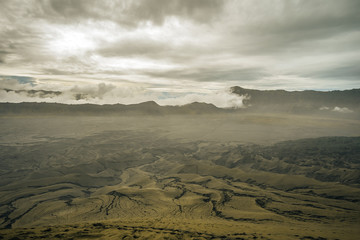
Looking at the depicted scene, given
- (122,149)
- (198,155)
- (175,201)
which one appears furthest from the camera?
(122,149)

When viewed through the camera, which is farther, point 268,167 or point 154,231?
point 268,167

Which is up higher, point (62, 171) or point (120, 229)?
point (120, 229)

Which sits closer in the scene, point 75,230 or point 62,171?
point 75,230

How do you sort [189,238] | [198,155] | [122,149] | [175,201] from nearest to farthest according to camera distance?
[189,238] → [175,201] → [198,155] → [122,149]

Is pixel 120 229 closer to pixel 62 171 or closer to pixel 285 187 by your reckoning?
pixel 285 187

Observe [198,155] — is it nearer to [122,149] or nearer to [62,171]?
[122,149]

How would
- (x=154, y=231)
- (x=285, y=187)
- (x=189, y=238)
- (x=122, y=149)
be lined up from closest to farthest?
(x=189, y=238)
(x=154, y=231)
(x=285, y=187)
(x=122, y=149)

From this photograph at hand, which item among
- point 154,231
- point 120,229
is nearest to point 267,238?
point 154,231

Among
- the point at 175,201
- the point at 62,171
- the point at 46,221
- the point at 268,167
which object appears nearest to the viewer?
the point at 46,221

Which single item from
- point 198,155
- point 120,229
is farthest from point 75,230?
point 198,155
